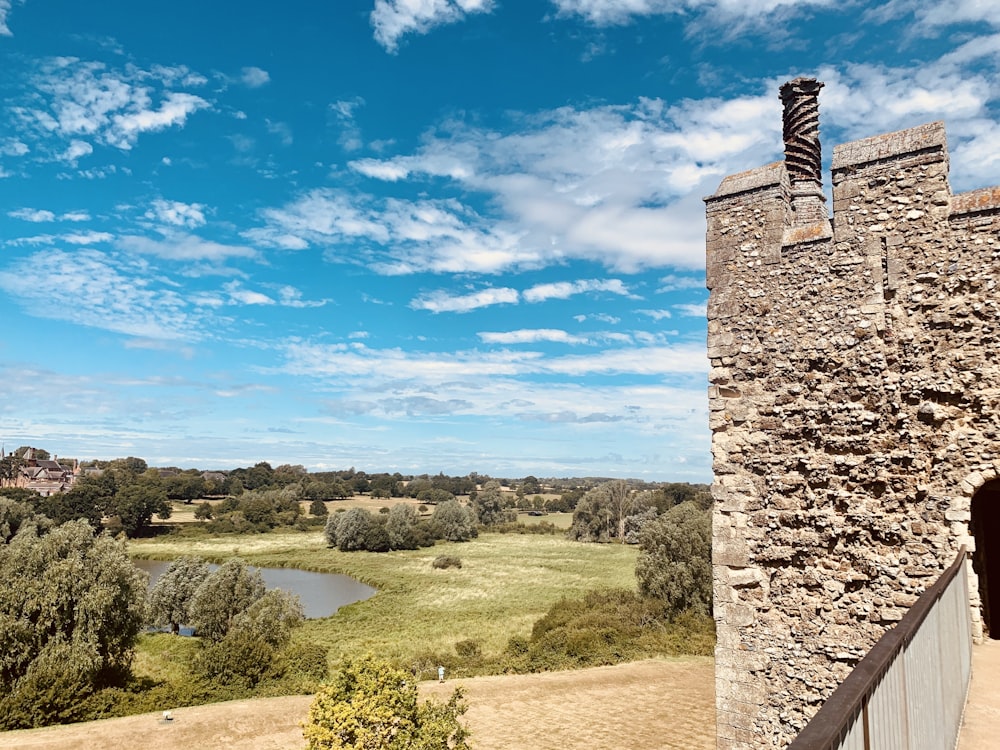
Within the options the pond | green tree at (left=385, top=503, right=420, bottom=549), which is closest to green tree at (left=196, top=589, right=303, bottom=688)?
the pond

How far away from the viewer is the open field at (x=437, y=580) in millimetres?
32094

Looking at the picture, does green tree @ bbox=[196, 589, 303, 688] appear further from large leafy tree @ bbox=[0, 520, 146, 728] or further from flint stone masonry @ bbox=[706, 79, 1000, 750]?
flint stone masonry @ bbox=[706, 79, 1000, 750]

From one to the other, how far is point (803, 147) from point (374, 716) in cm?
993

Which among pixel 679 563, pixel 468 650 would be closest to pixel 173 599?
pixel 468 650

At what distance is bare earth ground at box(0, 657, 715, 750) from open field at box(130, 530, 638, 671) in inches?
268

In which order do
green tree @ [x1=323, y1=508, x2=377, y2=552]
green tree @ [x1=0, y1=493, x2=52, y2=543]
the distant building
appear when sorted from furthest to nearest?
the distant building, green tree @ [x1=323, y1=508, x2=377, y2=552], green tree @ [x1=0, y1=493, x2=52, y2=543]

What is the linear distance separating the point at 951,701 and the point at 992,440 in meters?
2.30

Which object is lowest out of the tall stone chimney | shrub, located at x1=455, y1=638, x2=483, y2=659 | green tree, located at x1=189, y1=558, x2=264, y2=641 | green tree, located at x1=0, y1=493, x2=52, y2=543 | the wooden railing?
shrub, located at x1=455, y1=638, x2=483, y2=659

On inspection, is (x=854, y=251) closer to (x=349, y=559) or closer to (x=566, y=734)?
(x=566, y=734)

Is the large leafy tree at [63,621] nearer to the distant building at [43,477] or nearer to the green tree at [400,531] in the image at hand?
the green tree at [400,531]

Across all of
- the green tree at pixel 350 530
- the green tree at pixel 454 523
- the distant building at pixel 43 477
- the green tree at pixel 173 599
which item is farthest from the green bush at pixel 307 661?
the distant building at pixel 43 477

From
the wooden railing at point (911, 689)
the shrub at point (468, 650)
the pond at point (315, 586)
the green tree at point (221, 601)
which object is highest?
the wooden railing at point (911, 689)

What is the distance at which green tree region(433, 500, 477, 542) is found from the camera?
77250 mm

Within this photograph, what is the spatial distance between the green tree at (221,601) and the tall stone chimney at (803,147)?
31.5 meters
